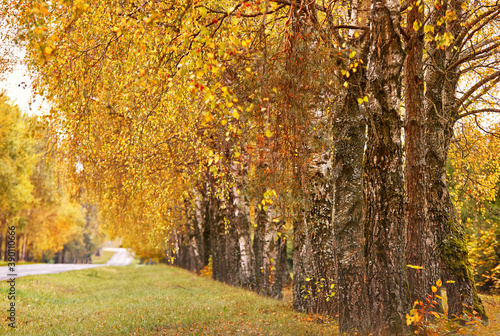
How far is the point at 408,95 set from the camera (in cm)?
836

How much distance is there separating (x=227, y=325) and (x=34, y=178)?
3676 cm

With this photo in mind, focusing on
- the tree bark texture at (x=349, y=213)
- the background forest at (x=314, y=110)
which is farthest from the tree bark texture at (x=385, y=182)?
the tree bark texture at (x=349, y=213)

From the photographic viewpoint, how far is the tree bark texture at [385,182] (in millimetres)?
6863

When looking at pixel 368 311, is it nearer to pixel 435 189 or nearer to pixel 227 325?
pixel 227 325

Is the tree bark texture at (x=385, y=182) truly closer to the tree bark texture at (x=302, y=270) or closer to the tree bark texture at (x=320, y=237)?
the tree bark texture at (x=320, y=237)

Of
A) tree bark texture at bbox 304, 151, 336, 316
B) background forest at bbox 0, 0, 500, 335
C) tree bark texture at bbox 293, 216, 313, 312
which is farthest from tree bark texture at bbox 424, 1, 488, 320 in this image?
tree bark texture at bbox 293, 216, 313, 312

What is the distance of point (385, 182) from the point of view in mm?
7059

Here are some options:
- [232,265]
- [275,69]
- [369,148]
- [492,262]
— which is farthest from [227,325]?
[492,262]

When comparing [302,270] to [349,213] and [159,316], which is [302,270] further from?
[159,316]

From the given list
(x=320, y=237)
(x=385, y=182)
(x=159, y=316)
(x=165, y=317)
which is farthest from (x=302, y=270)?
(x=385, y=182)

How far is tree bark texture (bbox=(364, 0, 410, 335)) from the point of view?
270 inches

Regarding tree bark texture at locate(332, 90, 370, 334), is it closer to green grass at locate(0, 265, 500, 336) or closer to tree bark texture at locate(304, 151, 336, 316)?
green grass at locate(0, 265, 500, 336)

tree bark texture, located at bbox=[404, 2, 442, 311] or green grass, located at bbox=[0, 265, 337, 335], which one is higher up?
tree bark texture, located at bbox=[404, 2, 442, 311]

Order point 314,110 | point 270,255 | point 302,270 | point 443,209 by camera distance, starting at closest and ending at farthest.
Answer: point 443,209, point 314,110, point 302,270, point 270,255
